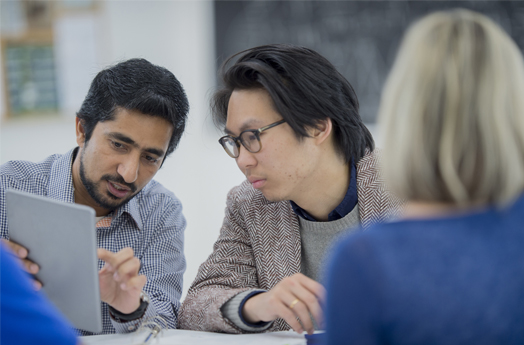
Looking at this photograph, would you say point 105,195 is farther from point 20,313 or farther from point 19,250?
point 20,313

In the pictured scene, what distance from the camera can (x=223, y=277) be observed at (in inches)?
60.2

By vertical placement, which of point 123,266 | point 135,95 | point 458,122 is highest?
point 458,122

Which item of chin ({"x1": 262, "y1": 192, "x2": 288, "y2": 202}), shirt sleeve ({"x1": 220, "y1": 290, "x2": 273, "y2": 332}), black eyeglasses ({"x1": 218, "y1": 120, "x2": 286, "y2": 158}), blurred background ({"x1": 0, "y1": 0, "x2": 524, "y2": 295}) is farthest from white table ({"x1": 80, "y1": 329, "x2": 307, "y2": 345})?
blurred background ({"x1": 0, "y1": 0, "x2": 524, "y2": 295})

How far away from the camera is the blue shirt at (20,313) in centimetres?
68

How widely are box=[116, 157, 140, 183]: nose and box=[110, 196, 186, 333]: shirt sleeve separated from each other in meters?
0.19

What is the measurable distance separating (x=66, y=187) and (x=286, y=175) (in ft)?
2.40

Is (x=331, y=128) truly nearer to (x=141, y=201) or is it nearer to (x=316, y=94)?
(x=316, y=94)

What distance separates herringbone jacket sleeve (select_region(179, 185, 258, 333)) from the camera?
138 centimetres

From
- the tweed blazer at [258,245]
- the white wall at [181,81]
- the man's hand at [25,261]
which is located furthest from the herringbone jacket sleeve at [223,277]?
the white wall at [181,81]

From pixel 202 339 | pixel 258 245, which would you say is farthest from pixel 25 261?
pixel 258 245

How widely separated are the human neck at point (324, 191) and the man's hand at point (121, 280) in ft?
1.88

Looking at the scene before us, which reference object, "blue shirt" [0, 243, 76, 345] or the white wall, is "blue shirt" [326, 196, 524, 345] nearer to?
"blue shirt" [0, 243, 76, 345]

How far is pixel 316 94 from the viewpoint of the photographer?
60.2 inches

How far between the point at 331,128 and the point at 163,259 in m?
0.70
